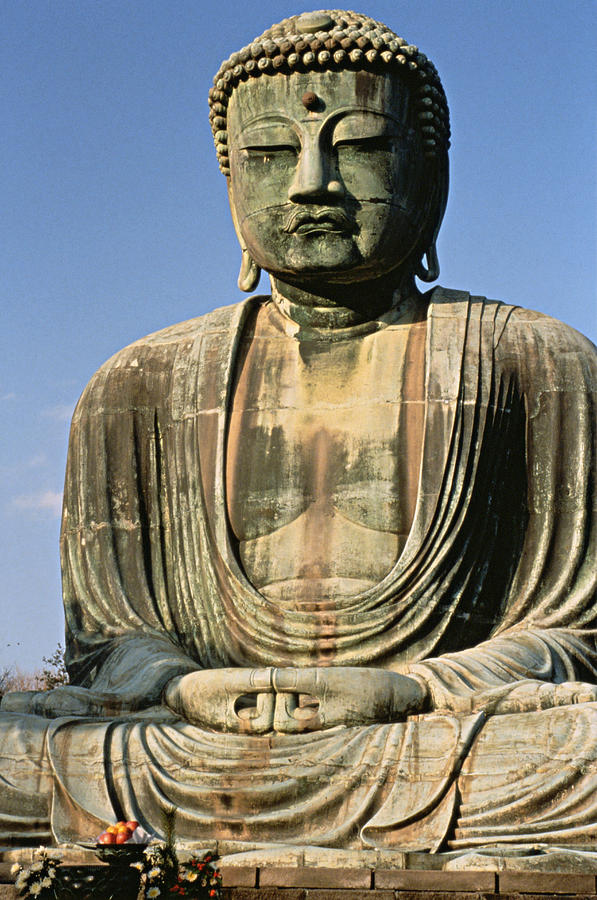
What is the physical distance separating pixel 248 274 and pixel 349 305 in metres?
0.89

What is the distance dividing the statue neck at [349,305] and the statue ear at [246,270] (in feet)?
1.18

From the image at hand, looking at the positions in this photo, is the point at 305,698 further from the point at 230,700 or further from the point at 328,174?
the point at 328,174

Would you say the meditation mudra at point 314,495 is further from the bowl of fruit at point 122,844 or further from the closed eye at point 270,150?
the bowl of fruit at point 122,844

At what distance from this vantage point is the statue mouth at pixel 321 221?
13.1 m

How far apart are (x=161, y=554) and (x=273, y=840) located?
309 centimetres

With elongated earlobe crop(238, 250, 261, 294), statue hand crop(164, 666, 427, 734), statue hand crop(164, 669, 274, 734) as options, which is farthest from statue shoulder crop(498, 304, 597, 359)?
statue hand crop(164, 669, 274, 734)

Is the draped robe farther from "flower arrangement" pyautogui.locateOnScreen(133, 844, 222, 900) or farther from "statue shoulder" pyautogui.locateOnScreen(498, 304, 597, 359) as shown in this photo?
"flower arrangement" pyautogui.locateOnScreen(133, 844, 222, 900)

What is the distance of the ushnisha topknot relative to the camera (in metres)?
13.3

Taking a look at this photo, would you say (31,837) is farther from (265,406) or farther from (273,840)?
(265,406)

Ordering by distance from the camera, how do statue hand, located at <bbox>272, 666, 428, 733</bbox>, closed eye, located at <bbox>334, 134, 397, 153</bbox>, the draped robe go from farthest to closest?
closed eye, located at <bbox>334, 134, 397, 153</bbox>
statue hand, located at <bbox>272, 666, 428, 733</bbox>
the draped robe

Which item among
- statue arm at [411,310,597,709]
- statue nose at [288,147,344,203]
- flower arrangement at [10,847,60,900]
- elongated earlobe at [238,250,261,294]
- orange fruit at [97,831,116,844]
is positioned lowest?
flower arrangement at [10,847,60,900]

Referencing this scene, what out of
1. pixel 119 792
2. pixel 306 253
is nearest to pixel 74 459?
pixel 306 253

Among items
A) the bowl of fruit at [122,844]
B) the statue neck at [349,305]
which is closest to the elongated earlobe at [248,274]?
the statue neck at [349,305]

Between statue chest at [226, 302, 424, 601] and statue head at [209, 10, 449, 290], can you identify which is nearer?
statue chest at [226, 302, 424, 601]
